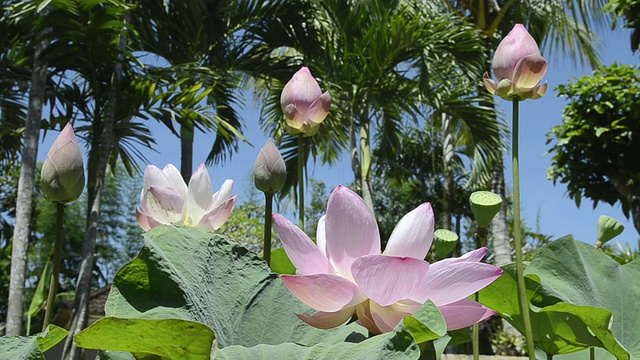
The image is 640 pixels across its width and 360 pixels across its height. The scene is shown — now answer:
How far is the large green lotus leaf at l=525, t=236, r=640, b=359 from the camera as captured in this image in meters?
0.48

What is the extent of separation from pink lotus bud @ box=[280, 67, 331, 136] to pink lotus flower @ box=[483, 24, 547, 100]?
17cm

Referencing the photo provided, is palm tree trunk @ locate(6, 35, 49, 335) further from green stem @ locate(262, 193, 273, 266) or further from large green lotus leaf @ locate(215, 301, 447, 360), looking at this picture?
large green lotus leaf @ locate(215, 301, 447, 360)

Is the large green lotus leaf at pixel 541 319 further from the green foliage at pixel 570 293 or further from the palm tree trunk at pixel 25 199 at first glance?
the palm tree trunk at pixel 25 199

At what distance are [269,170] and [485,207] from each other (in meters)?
0.16

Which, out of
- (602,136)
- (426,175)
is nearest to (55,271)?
(602,136)

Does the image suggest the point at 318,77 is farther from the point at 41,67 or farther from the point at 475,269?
the point at 475,269

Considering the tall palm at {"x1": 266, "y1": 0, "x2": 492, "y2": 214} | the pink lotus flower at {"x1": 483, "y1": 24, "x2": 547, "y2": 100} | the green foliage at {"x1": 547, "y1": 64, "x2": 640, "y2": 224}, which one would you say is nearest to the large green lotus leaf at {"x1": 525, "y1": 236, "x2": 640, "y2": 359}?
the pink lotus flower at {"x1": 483, "y1": 24, "x2": 547, "y2": 100}

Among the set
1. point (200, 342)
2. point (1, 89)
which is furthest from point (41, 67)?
point (200, 342)

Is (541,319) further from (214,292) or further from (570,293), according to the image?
(214,292)

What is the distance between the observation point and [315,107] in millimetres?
578

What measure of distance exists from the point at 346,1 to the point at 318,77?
0.62 metres

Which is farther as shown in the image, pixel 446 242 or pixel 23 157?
pixel 23 157

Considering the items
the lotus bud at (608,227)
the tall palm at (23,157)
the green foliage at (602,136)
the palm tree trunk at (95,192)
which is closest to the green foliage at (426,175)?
the green foliage at (602,136)

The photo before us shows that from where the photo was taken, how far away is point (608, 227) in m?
0.55
